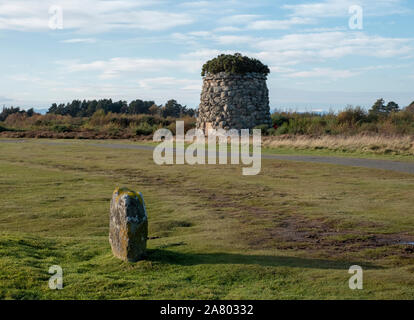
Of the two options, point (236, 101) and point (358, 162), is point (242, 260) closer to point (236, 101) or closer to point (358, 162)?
point (358, 162)

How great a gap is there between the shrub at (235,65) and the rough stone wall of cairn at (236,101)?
0.35 metres

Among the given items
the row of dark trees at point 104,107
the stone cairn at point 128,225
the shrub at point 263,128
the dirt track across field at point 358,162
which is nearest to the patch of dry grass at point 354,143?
the dirt track across field at point 358,162

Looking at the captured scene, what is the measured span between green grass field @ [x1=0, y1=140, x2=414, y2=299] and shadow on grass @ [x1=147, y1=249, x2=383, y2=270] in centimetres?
2

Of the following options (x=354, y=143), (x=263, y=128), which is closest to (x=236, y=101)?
(x=263, y=128)

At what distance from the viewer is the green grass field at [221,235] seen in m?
6.59

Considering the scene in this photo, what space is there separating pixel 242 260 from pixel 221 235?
1838mm

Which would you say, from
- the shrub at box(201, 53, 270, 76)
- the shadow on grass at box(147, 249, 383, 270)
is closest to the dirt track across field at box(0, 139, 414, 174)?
the shadow on grass at box(147, 249, 383, 270)

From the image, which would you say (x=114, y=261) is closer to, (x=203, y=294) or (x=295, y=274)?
(x=203, y=294)

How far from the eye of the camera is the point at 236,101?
35.5m

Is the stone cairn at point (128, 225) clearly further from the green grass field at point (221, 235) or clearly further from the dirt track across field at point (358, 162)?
the dirt track across field at point (358, 162)

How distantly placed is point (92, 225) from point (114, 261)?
11.1 feet

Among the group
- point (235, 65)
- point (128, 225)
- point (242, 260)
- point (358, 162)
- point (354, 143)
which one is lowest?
point (242, 260)
